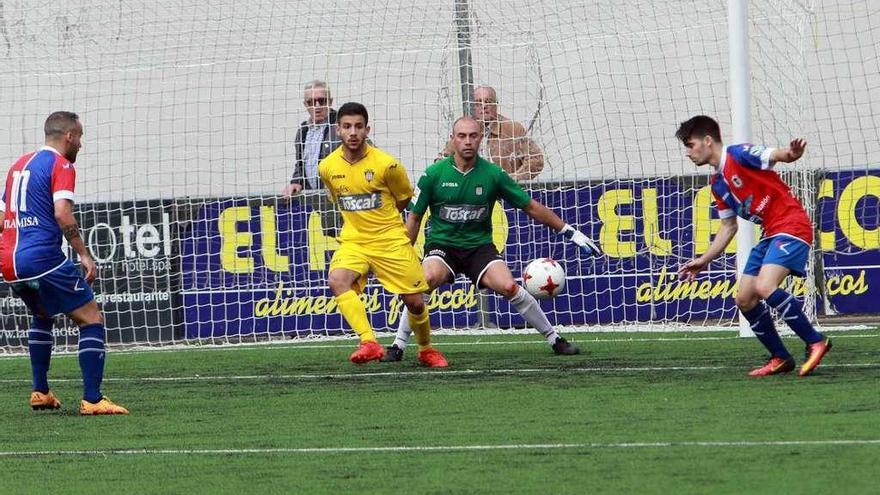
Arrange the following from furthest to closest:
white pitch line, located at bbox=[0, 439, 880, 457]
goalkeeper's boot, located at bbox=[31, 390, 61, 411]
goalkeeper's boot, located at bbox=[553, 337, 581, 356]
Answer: goalkeeper's boot, located at bbox=[553, 337, 581, 356], goalkeeper's boot, located at bbox=[31, 390, 61, 411], white pitch line, located at bbox=[0, 439, 880, 457]

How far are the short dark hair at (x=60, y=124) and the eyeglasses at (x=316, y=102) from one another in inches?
236

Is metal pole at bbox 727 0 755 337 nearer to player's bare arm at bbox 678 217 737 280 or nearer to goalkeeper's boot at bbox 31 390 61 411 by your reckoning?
player's bare arm at bbox 678 217 737 280

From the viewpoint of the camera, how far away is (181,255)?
1520 cm

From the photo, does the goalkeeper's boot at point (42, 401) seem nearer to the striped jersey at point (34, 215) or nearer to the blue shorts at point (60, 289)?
the blue shorts at point (60, 289)

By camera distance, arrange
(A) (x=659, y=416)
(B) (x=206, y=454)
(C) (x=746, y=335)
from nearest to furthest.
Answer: (B) (x=206, y=454) → (A) (x=659, y=416) → (C) (x=746, y=335)

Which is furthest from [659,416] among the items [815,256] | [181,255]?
[181,255]

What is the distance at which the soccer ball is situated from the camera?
11.7 meters

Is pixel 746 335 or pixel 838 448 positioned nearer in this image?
pixel 838 448

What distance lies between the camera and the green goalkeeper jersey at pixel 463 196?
11.5 metres

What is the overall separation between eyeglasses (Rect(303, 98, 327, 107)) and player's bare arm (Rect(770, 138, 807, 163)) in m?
6.54

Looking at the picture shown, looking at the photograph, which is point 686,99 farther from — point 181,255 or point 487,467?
point 487,467

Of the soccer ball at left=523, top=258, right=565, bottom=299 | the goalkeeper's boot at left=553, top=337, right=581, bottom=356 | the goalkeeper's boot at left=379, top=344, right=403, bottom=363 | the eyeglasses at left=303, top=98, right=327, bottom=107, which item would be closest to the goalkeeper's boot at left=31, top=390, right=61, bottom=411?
the goalkeeper's boot at left=379, top=344, right=403, bottom=363

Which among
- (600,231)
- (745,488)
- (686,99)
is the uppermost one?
(686,99)

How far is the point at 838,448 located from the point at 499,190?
18.2 ft
